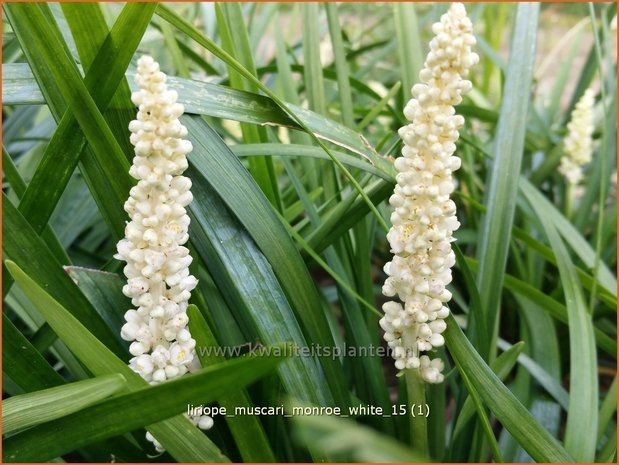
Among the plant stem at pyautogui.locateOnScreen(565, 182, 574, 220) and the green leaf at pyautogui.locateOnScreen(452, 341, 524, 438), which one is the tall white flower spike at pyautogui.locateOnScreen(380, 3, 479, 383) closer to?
the green leaf at pyautogui.locateOnScreen(452, 341, 524, 438)

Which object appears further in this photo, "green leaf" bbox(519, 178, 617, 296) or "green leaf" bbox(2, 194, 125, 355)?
"green leaf" bbox(519, 178, 617, 296)

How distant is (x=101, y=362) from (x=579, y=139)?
4.39 feet

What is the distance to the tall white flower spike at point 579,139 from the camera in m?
1.66

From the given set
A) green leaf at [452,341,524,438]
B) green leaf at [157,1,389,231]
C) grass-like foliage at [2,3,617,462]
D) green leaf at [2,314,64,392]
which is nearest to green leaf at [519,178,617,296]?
grass-like foliage at [2,3,617,462]

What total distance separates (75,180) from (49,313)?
0.86 m

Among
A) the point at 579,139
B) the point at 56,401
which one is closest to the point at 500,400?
the point at 56,401

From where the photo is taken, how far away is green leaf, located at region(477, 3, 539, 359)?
1.13 metres

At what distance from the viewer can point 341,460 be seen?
916 mm

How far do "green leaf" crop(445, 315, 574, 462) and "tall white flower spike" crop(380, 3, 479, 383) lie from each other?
Result: 55mm

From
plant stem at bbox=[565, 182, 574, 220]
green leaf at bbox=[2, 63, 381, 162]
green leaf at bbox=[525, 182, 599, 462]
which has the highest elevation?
green leaf at bbox=[2, 63, 381, 162]

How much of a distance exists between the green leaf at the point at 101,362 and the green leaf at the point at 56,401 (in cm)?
3

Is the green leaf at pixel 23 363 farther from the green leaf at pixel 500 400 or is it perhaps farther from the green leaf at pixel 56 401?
the green leaf at pixel 500 400

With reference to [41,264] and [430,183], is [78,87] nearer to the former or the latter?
[41,264]

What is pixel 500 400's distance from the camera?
2.78ft
